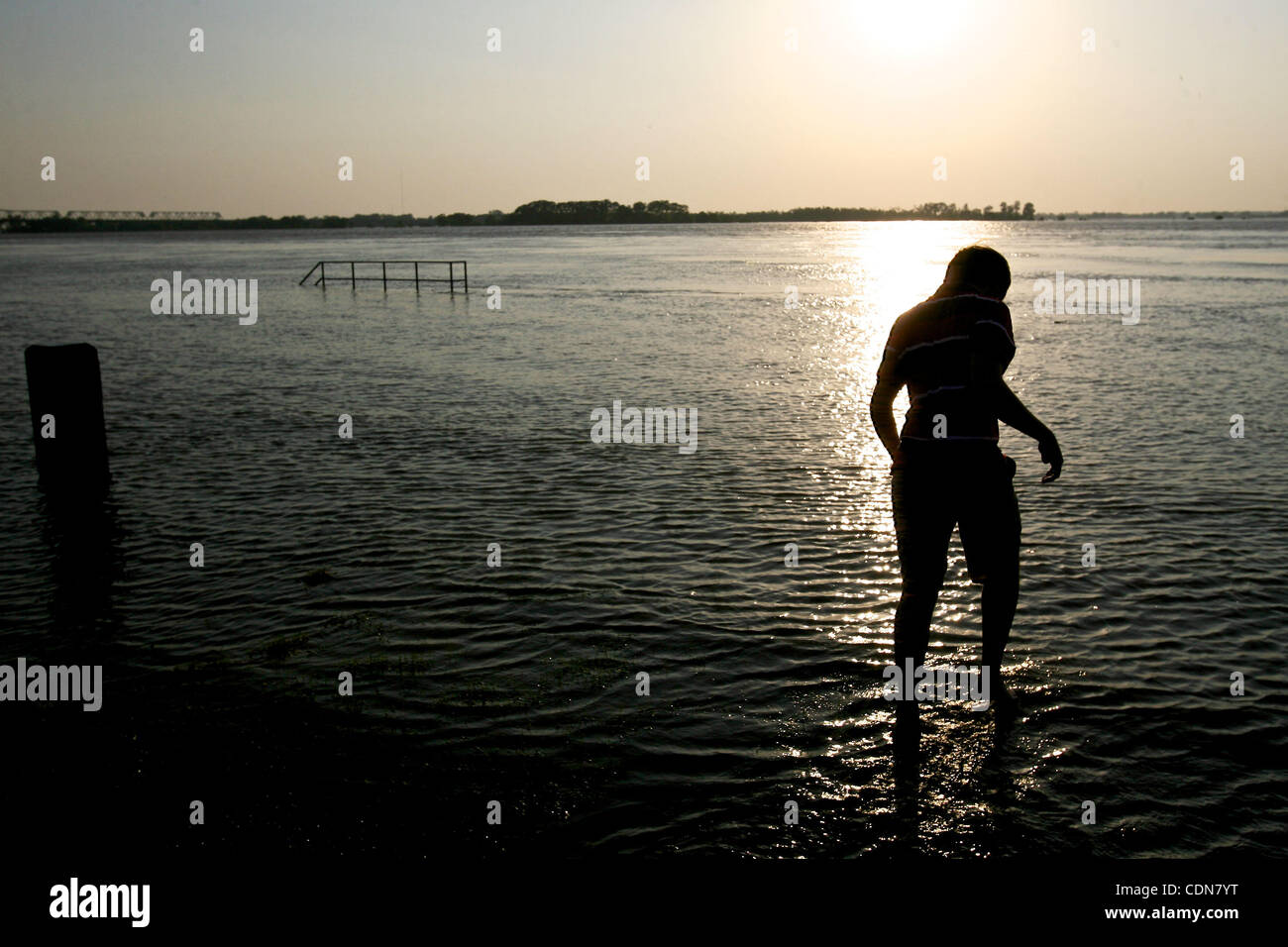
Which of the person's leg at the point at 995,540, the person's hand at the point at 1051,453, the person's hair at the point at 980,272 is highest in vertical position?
the person's hair at the point at 980,272

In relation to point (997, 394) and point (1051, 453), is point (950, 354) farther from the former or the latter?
point (1051, 453)

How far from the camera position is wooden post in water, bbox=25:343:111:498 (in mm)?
10750

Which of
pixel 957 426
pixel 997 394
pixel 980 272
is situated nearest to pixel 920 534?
pixel 957 426

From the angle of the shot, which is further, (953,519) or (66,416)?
(66,416)

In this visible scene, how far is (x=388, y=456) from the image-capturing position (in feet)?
42.2

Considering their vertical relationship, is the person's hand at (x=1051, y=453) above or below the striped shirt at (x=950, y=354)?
below

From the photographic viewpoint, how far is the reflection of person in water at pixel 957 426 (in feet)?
16.5

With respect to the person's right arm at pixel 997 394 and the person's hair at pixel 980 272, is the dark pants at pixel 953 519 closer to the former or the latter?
the person's right arm at pixel 997 394

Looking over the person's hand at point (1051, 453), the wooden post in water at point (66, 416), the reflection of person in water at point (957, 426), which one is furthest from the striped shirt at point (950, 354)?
the wooden post in water at point (66, 416)

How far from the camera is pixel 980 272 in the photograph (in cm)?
509

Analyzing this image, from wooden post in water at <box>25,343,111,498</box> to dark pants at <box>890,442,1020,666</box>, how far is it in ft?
30.1

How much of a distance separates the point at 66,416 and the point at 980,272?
984cm

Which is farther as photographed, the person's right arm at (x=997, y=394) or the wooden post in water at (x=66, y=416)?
the wooden post in water at (x=66, y=416)

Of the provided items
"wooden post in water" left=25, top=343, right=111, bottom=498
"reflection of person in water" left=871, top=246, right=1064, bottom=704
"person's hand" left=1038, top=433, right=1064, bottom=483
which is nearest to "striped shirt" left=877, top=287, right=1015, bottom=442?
"reflection of person in water" left=871, top=246, right=1064, bottom=704
